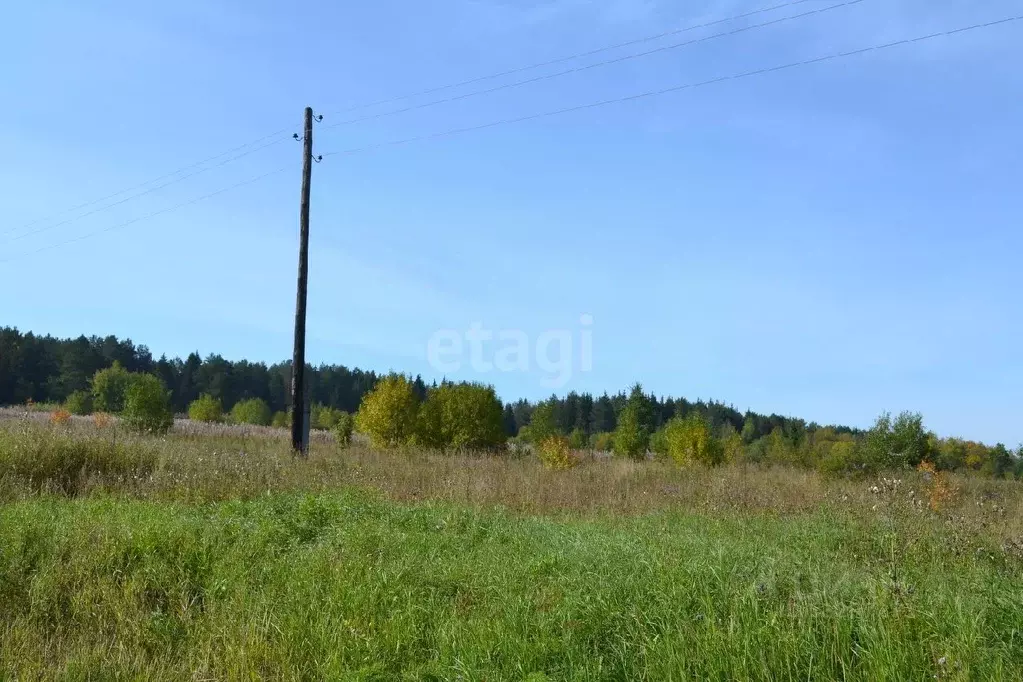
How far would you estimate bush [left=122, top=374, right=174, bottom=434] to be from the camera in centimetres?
2603

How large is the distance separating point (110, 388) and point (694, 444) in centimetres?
3635

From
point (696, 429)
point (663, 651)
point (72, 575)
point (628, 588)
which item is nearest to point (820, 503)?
point (628, 588)

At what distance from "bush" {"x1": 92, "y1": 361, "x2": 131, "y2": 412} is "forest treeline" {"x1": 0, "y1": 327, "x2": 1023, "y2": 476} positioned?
15cm

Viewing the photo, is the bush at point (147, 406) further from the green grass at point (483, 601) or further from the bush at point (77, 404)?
the bush at point (77, 404)

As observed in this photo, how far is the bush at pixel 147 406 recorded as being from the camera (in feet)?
85.4

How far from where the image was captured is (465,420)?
28.5 meters

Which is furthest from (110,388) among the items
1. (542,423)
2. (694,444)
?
(694,444)

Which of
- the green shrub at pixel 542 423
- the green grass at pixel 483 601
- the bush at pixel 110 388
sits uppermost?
the bush at pixel 110 388

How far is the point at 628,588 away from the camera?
16.4ft

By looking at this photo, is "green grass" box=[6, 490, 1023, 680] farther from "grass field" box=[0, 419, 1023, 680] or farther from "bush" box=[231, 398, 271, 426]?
"bush" box=[231, 398, 271, 426]

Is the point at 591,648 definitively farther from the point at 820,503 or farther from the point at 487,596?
the point at 820,503

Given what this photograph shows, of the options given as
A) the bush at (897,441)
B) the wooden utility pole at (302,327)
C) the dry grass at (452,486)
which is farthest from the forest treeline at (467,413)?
the wooden utility pole at (302,327)

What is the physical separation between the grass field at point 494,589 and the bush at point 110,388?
1564 inches

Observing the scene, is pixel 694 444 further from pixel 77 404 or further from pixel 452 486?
pixel 77 404
